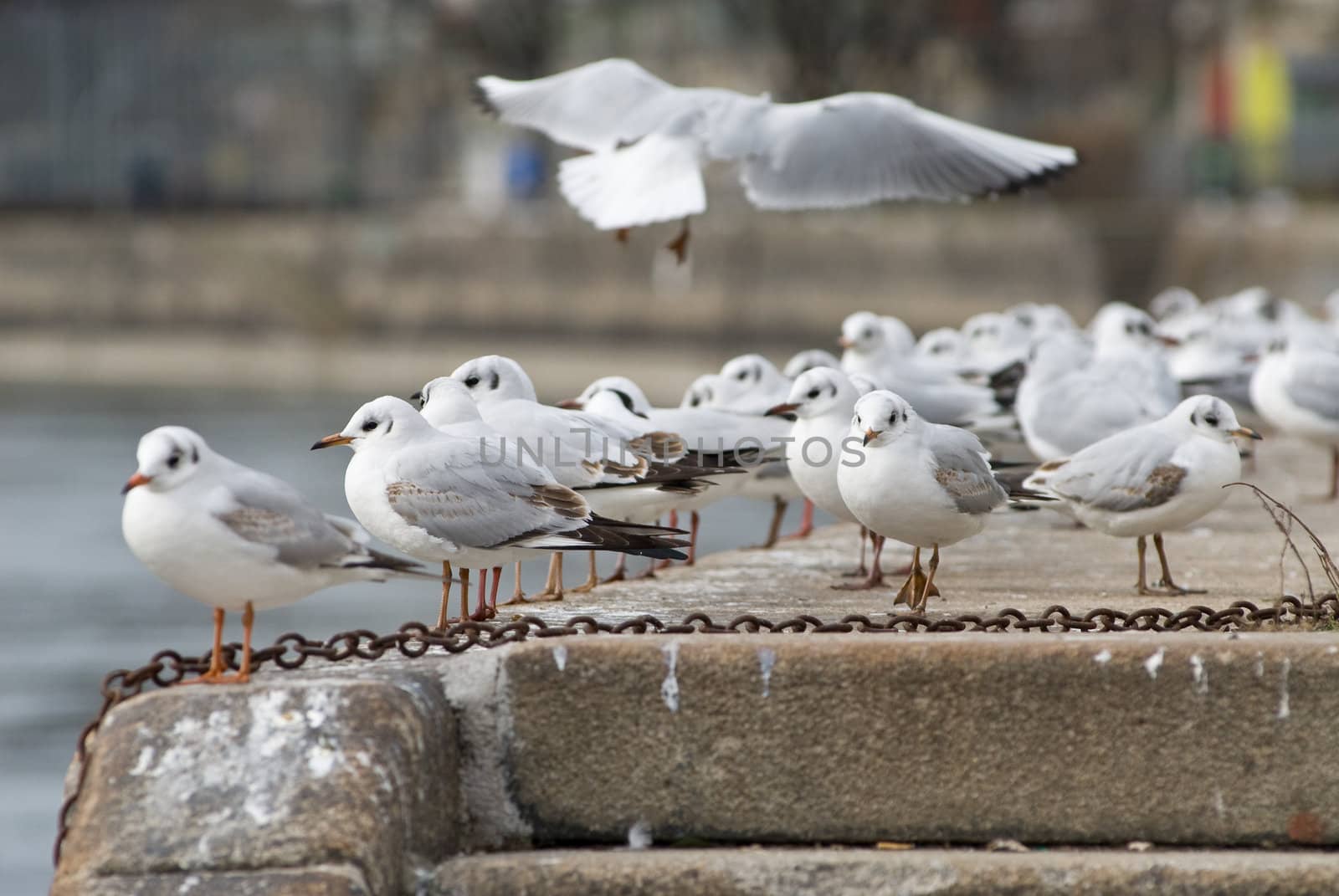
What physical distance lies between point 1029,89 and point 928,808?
36960 millimetres

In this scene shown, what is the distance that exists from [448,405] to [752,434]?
1.29 metres

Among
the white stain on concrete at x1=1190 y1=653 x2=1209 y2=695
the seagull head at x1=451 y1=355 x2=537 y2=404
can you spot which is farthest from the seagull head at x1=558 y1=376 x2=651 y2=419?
the white stain on concrete at x1=1190 y1=653 x2=1209 y2=695

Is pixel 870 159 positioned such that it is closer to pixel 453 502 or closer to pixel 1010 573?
pixel 1010 573

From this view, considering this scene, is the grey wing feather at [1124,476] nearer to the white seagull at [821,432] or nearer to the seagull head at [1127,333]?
the white seagull at [821,432]

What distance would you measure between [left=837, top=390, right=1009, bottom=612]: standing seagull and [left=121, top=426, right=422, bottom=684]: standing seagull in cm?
147

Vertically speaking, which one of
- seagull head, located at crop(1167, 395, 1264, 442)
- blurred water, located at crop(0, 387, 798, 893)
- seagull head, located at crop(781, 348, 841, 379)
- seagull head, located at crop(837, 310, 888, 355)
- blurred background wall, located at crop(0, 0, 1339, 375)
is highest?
blurred background wall, located at crop(0, 0, 1339, 375)

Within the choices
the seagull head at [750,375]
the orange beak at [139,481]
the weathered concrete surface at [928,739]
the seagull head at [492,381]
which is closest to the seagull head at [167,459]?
the orange beak at [139,481]

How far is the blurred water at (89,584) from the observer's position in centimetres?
1191

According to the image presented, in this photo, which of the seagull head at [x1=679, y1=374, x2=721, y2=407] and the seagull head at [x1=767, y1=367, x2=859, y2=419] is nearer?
the seagull head at [x1=767, y1=367, x2=859, y2=419]

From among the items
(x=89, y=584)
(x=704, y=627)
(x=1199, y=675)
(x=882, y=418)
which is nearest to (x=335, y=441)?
(x=704, y=627)

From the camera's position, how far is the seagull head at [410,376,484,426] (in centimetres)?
525

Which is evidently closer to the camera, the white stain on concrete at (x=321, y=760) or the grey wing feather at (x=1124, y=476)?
the white stain on concrete at (x=321, y=760)

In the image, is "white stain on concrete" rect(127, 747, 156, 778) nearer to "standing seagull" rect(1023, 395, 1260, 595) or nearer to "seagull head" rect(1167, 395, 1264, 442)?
"standing seagull" rect(1023, 395, 1260, 595)

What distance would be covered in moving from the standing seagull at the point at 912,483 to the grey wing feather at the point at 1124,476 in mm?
396
